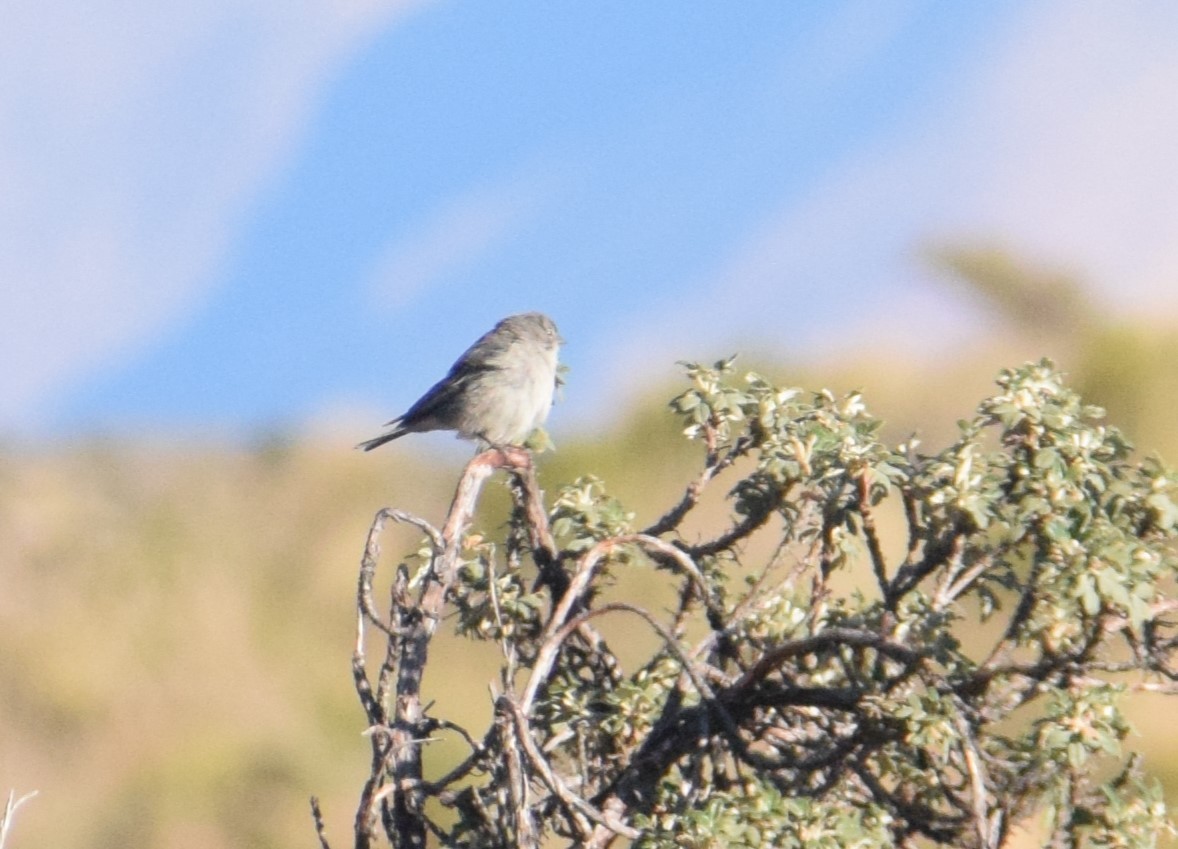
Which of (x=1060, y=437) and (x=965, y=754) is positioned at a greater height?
(x=1060, y=437)

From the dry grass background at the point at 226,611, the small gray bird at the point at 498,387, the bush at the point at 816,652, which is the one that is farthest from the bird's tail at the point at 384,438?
the bush at the point at 816,652

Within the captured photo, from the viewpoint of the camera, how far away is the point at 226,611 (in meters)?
14.2

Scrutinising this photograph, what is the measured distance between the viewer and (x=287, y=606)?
14.9m

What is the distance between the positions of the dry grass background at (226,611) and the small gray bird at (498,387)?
3.22 metres

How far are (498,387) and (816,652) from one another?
4.70 m

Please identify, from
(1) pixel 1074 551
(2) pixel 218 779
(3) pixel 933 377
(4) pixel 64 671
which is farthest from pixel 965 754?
(3) pixel 933 377

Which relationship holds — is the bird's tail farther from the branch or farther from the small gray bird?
the branch

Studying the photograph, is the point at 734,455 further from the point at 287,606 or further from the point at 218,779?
the point at 287,606

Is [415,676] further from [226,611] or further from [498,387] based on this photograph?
[226,611]

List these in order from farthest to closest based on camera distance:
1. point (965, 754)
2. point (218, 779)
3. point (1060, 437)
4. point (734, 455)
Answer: point (218, 779) → point (734, 455) → point (1060, 437) → point (965, 754)

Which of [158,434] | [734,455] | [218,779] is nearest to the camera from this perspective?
[734,455]

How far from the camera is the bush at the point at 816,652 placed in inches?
110

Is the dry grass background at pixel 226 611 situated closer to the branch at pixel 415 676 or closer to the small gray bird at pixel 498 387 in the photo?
the small gray bird at pixel 498 387

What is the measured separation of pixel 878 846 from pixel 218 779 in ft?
32.5
